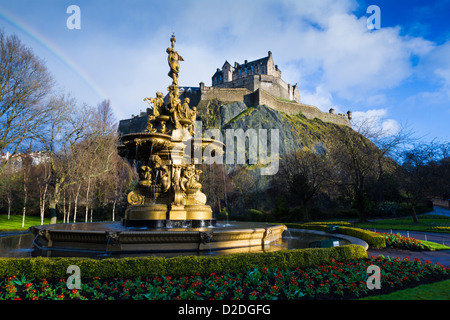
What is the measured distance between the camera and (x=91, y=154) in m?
28.3

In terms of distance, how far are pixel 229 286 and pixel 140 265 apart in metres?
2.22

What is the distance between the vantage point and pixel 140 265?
20.4 feet

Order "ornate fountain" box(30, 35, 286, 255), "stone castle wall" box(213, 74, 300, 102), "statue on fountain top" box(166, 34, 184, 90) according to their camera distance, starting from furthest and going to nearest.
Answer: "stone castle wall" box(213, 74, 300, 102)
"statue on fountain top" box(166, 34, 184, 90)
"ornate fountain" box(30, 35, 286, 255)

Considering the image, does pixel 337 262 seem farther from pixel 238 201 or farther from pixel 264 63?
pixel 264 63

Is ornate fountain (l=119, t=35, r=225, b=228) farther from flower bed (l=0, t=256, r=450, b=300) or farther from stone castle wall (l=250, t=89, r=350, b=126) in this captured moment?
stone castle wall (l=250, t=89, r=350, b=126)

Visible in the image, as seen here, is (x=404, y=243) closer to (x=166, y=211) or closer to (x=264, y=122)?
(x=166, y=211)

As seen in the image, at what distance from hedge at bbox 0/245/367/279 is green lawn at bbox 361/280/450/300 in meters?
2.30

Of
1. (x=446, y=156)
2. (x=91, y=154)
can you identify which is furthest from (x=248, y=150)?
(x=91, y=154)

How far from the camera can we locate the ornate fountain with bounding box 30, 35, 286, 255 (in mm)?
8430

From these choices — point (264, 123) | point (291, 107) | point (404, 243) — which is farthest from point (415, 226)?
point (291, 107)

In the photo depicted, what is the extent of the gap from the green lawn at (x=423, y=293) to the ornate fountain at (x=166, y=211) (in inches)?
180

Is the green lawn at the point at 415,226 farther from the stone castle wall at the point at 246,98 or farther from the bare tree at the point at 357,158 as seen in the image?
the stone castle wall at the point at 246,98

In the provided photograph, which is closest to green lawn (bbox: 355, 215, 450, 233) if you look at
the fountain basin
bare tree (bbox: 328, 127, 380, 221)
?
bare tree (bbox: 328, 127, 380, 221)

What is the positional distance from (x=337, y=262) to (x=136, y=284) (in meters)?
5.46
